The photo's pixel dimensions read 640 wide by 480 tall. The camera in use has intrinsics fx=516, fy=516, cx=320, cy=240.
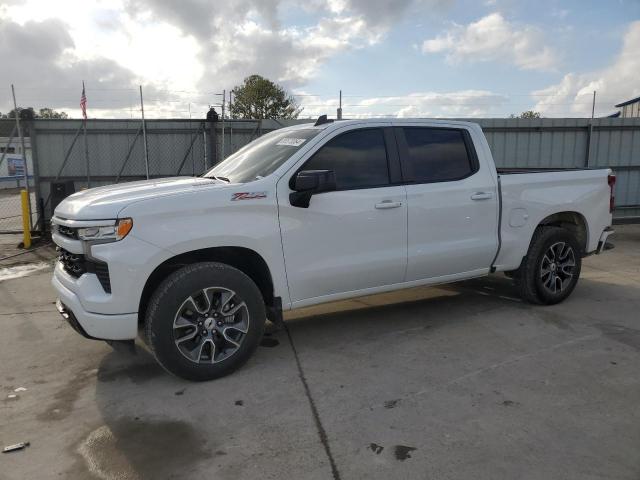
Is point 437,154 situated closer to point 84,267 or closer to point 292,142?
point 292,142

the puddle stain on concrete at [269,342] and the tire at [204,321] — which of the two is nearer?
the tire at [204,321]

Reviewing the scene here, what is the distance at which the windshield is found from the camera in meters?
4.24

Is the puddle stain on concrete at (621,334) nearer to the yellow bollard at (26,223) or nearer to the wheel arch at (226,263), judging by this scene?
the wheel arch at (226,263)

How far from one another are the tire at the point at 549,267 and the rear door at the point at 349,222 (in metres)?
1.65

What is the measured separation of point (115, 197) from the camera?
3.75 m

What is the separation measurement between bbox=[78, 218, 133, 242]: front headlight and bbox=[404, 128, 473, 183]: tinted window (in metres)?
2.50

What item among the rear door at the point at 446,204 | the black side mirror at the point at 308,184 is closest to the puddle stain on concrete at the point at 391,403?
the rear door at the point at 446,204

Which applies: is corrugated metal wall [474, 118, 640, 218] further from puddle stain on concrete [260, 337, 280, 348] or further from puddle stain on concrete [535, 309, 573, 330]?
puddle stain on concrete [260, 337, 280, 348]

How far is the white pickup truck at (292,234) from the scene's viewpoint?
356 centimetres

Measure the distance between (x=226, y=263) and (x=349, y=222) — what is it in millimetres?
1048

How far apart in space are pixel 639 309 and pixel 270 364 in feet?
13.2

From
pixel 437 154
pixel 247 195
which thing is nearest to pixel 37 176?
pixel 247 195

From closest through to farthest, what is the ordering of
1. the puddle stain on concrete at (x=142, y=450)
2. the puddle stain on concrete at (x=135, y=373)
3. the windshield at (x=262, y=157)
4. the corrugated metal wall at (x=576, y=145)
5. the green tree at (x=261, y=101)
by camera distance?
1. the puddle stain on concrete at (x=142, y=450)
2. the puddle stain on concrete at (x=135, y=373)
3. the windshield at (x=262, y=157)
4. the corrugated metal wall at (x=576, y=145)
5. the green tree at (x=261, y=101)

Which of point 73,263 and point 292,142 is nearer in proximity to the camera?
point 73,263
